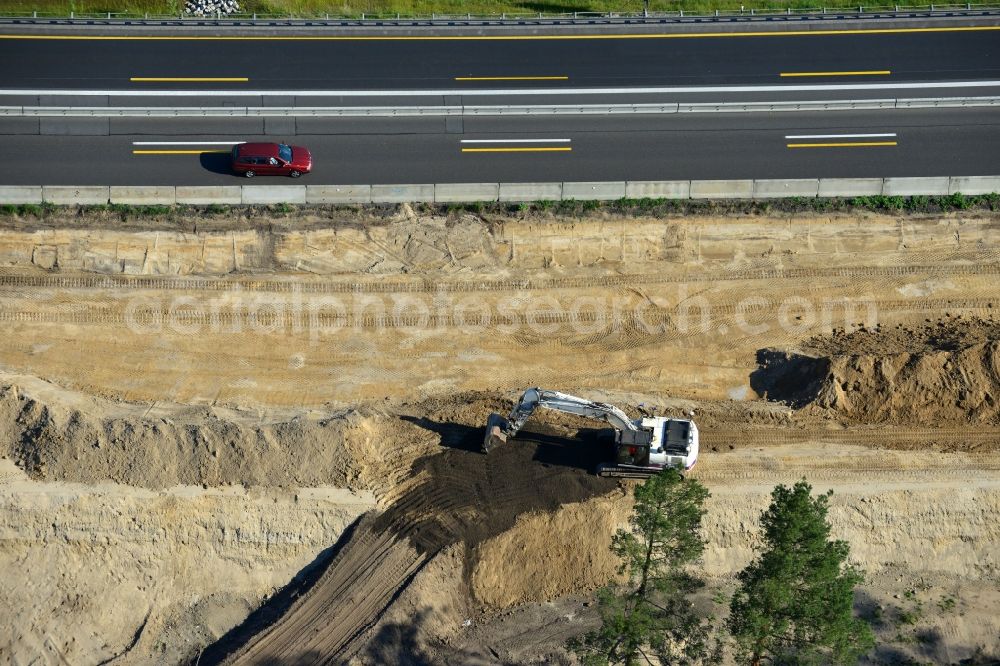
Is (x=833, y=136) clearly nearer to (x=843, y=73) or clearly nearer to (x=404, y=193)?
(x=843, y=73)

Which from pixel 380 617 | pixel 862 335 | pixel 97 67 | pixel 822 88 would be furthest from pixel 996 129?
pixel 97 67

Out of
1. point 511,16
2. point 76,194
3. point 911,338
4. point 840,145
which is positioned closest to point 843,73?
point 840,145

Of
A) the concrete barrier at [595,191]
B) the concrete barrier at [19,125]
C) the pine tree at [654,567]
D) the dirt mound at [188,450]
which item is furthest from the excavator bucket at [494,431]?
the concrete barrier at [19,125]

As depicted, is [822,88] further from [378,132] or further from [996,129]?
[378,132]

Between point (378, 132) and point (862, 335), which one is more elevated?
point (378, 132)

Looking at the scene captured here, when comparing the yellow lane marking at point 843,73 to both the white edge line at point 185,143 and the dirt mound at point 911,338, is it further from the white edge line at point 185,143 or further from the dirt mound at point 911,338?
the white edge line at point 185,143

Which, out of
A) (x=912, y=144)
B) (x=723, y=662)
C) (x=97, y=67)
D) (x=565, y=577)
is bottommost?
(x=723, y=662)

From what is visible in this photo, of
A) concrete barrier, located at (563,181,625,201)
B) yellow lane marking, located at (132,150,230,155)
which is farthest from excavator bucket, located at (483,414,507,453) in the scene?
yellow lane marking, located at (132,150,230,155)
